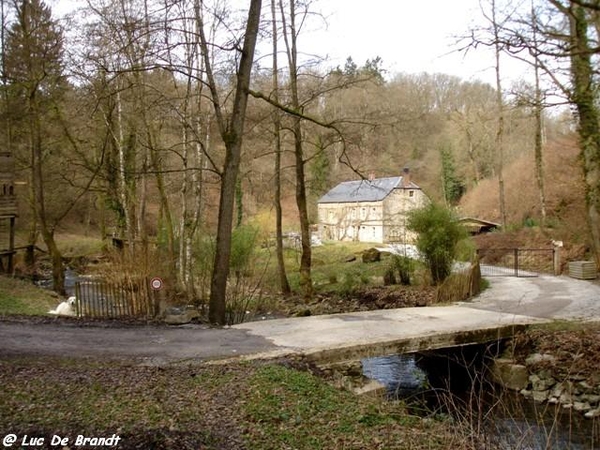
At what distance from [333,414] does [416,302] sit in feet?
33.5

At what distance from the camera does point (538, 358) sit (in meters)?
9.43

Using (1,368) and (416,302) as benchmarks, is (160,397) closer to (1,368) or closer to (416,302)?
(1,368)

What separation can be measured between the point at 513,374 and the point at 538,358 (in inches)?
21.7

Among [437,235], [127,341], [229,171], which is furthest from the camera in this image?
[437,235]

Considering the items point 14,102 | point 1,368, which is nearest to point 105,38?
point 14,102

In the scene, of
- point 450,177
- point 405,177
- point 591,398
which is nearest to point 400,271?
point 591,398

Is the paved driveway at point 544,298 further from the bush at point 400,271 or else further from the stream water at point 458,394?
the bush at point 400,271

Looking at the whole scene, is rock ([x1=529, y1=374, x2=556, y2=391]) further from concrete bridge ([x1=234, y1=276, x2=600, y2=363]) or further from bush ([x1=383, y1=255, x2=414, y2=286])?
bush ([x1=383, y1=255, x2=414, y2=286])

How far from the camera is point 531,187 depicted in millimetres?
29594

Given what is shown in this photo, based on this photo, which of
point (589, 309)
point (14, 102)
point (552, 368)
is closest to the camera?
point (552, 368)

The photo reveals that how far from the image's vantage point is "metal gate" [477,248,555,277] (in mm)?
20203

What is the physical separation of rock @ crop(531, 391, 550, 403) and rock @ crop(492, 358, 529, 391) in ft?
1.06

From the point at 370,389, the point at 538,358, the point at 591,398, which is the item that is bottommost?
the point at 591,398

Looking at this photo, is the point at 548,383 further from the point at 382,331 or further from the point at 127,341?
the point at 127,341
